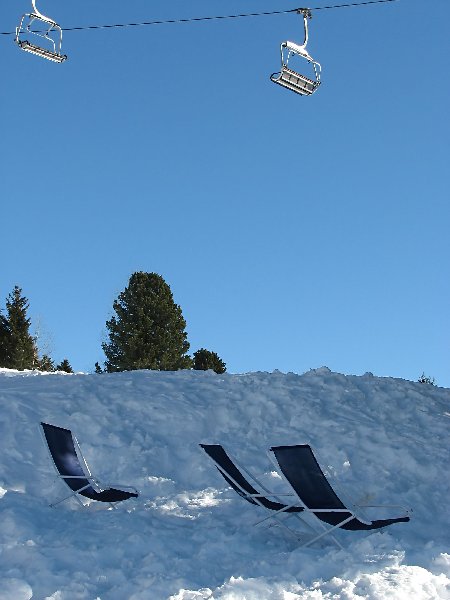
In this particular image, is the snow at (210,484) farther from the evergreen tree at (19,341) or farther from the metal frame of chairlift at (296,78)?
the evergreen tree at (19,341)

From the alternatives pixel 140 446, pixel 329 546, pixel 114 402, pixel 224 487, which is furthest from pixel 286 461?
pixel 114 402

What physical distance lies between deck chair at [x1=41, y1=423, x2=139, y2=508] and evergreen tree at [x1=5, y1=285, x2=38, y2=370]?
98.9 feet

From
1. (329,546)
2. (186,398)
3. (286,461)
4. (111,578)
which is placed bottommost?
(111,578)

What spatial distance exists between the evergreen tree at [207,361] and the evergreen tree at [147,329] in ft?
6.55

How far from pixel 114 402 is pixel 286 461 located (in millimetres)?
5040

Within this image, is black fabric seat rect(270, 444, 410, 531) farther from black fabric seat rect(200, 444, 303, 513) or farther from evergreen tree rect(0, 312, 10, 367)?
evergreen tree rect(0, 312, 10, 367)

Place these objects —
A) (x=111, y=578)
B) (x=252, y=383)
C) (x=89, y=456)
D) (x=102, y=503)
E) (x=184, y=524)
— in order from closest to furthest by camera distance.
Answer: (x=111, y=578) → (x=184, y=524) → (x=102, y=503) → (x=89, y=456) → (x=252, y=383)

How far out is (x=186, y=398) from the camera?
1177 centimetres

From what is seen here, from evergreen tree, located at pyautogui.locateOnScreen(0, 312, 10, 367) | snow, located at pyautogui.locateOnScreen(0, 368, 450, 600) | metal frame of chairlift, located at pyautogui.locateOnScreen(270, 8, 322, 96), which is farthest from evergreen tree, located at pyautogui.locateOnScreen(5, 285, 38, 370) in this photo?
metal frame of chairlift, located at pyautogui.locateOnScreen(270, 8, 322, 96)

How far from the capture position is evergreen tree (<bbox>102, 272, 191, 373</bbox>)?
35562 millimetres

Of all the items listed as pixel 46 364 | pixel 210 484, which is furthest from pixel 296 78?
pixel 46 364

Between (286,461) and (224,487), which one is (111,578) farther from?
(224,487)

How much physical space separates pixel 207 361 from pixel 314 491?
105 feet

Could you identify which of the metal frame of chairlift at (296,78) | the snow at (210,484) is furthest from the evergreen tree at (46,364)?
the metal frame of chairlift at (296,78)
